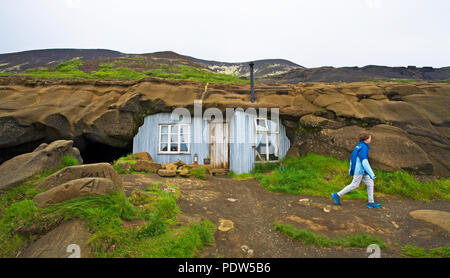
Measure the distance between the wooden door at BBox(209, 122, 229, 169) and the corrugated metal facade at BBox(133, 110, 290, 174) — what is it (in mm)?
272

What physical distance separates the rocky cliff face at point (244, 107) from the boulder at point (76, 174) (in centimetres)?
680

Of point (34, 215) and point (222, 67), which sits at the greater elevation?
point (222, 67)

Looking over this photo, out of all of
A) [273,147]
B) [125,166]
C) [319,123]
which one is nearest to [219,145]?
[273,147]

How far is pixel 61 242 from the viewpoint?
2.65m

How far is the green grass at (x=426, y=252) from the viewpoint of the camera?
308 centimetres

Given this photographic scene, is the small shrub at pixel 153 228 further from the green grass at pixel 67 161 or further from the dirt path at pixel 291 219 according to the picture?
the green grass at pixel 67 161

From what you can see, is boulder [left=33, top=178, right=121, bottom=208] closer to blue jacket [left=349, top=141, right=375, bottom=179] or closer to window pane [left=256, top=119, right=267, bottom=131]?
blue jacket [left=349, top=141, right=375, bottom=179]

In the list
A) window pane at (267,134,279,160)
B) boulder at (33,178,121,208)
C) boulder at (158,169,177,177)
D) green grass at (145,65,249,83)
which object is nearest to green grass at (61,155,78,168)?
boulder at (33,178,121,208)

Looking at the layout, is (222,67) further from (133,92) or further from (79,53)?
(133,92)

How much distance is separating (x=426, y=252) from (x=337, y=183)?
3.65 m

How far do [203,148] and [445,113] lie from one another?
10.6 metres

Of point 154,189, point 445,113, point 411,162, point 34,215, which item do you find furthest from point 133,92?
point 445,113

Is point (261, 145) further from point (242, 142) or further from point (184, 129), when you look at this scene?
point (184, 129)

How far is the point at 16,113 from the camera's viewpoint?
9.59 metres
